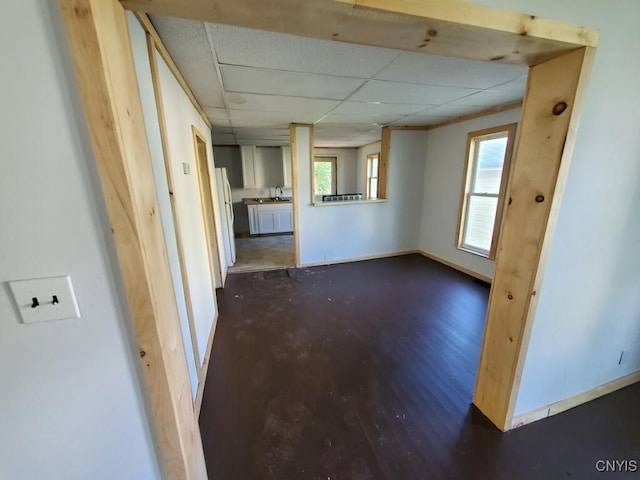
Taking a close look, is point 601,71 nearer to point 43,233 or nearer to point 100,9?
point 100,9

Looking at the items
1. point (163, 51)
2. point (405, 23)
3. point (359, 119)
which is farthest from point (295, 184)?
point (405, 23)

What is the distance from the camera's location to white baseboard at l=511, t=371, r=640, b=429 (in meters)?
1.56

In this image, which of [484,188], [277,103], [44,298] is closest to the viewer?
[44,298]

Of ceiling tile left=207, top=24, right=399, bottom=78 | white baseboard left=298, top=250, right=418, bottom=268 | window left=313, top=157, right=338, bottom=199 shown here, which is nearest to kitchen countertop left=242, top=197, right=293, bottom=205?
window left=313, top=157, right=338, bottom=199

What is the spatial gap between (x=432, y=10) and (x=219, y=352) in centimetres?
262

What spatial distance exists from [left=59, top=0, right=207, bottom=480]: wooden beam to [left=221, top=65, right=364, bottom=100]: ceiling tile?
1387 mm

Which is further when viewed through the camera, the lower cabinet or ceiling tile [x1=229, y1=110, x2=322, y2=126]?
the lower cabinet

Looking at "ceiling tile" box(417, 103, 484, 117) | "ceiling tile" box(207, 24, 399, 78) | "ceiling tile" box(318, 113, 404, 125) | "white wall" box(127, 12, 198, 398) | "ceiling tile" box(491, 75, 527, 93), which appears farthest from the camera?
"ceiling tile" box(318, 113, 404, 125)

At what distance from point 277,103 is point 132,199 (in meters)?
2.44

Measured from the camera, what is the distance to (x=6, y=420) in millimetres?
662

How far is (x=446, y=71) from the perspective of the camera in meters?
1.94

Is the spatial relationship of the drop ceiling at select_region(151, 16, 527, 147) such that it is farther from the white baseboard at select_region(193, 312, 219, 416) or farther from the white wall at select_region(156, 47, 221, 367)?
the white baseboard at select_region(193, 312, 219, 416)

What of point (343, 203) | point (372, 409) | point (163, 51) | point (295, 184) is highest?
point (163, 51)

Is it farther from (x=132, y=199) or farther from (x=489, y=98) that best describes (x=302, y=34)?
(x=489, y=98)
